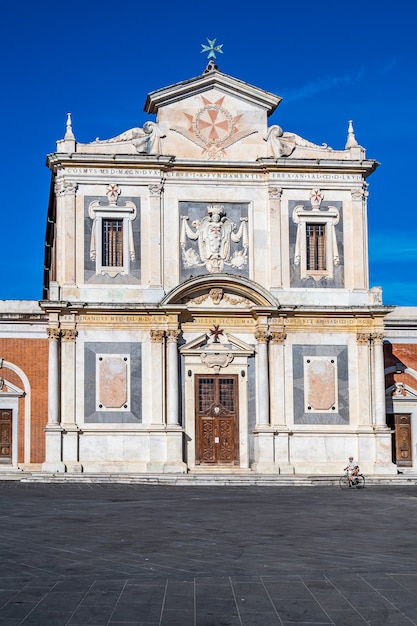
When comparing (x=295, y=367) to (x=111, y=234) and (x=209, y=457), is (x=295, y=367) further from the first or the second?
(x=111, y=234)

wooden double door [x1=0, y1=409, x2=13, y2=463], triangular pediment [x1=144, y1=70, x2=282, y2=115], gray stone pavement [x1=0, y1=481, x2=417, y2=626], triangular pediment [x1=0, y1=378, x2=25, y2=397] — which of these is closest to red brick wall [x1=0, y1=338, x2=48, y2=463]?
triangular pediment [x1=0, y1=378, x2=25, y2=397]

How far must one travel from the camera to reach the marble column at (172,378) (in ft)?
111

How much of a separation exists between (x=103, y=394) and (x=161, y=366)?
88.1 inches

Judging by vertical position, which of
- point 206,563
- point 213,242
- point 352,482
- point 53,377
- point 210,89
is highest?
point 210,89

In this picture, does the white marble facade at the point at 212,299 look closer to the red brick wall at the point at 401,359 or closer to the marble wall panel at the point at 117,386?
the marble wall panel at the point at 117,386

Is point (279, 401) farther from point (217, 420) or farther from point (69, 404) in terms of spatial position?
point (69, 404)

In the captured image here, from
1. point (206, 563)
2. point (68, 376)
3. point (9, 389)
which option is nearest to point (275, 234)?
point (68, 376)

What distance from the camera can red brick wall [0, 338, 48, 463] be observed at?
35.2 meters

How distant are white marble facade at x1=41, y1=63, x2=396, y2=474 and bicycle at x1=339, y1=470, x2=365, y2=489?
251cm

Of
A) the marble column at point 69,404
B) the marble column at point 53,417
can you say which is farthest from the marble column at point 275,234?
the marble column at point 53,417

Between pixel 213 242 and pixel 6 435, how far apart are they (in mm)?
10204

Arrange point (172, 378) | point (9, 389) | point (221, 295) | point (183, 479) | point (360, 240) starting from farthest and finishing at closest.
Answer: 1. point (360, 240)
2. point (9, 389)
3. point (221, 295)
4. point (172, 378)
5. point (183, 479)

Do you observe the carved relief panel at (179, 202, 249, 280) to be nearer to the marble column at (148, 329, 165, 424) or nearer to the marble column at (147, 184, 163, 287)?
the marble column at (147, 184, 163, 287)

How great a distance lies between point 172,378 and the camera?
33781 millimetres
